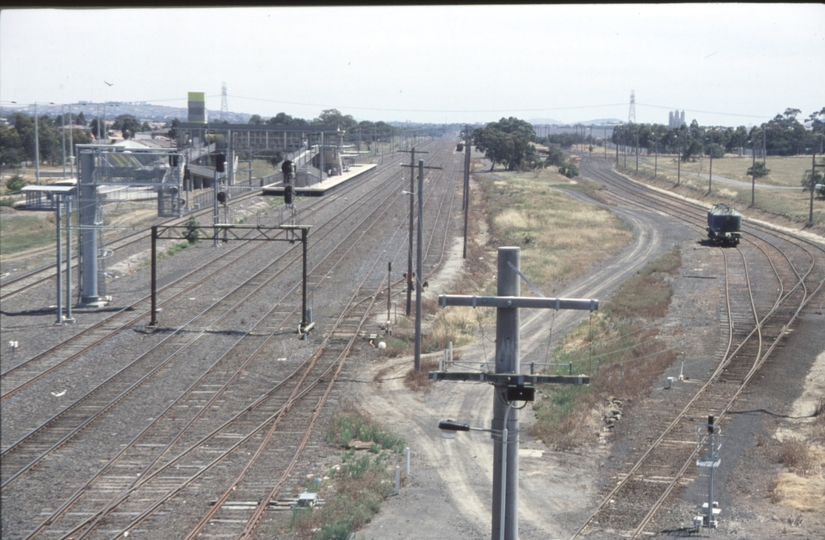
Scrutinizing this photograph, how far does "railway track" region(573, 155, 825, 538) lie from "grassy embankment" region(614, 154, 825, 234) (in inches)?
348

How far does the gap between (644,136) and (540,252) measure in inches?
3088

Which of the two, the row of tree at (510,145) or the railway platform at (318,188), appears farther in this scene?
the row of tree at (510,145)

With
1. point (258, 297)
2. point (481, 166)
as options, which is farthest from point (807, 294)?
point (481, 166)

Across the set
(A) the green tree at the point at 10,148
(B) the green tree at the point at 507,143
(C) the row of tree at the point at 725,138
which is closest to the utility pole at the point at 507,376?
(A) the green tree at the point at 10,148

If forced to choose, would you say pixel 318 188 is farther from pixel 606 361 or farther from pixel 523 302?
pixel 523 302

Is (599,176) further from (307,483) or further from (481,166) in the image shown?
(307,483)

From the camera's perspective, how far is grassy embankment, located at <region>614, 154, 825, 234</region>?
49750 mm

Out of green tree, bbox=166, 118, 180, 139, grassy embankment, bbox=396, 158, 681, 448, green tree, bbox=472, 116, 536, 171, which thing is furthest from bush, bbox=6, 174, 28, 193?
green tree, bbox=472, 116, 536, 171

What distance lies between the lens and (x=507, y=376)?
7020mm

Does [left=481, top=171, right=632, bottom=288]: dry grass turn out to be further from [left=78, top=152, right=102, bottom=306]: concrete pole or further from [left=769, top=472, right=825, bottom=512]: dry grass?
[left=769, top=472, right=825, bottom=512]: dry grass

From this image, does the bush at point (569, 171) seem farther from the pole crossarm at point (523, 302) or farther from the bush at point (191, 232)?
the pole crossarm at point (523, 302)

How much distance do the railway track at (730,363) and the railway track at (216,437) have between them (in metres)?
5.00

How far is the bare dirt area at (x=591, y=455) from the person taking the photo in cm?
1123

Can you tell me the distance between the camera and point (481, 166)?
80375 mm
